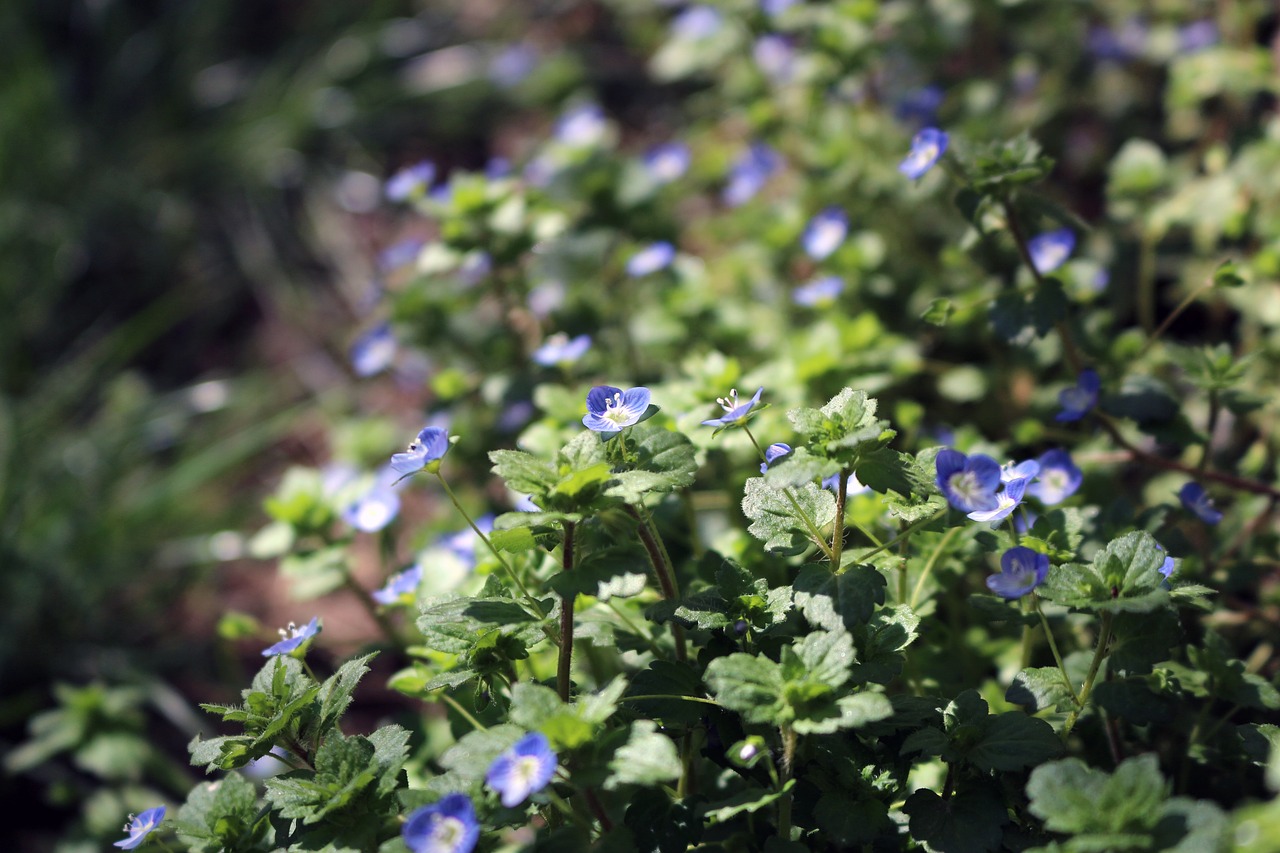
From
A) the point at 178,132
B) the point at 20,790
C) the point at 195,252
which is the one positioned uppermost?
the point at 178,132

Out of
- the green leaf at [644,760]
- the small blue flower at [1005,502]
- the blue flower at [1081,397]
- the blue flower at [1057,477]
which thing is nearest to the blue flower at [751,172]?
the blue flower at [1081,397]

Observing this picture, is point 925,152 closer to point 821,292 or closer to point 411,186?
point 821,292

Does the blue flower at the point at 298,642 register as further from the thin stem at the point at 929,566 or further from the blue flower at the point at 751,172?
the blue flower at the point at 751,172

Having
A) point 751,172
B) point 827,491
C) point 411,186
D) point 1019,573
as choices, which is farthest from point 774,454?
point 751,172

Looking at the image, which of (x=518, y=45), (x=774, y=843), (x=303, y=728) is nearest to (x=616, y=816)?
(x=774, y=843)

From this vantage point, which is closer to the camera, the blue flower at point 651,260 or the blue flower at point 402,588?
the blue flower at point 402,588

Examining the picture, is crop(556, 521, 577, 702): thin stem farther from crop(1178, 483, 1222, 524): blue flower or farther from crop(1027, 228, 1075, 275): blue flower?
crop(1027, 228, 1075, 275): blue flower

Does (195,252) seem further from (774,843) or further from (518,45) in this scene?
(774,843)
